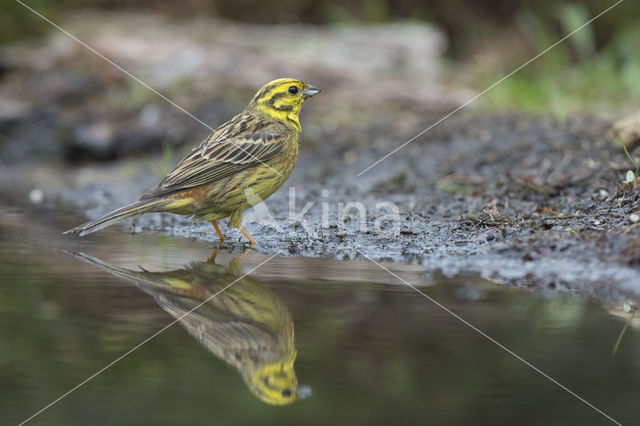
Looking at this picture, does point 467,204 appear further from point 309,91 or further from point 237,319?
point 237,319

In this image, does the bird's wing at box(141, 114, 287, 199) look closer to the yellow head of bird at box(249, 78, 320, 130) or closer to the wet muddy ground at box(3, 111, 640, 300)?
the yellow head of bird at box(249, 78, 320, 130)

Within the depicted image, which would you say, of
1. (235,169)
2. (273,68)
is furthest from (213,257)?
(273,68)

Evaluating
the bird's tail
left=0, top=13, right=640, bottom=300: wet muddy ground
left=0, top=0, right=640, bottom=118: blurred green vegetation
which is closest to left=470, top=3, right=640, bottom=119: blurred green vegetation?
left=0, top=0, right=640, bottom=118: blurred green vegetation

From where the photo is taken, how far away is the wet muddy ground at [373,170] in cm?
436

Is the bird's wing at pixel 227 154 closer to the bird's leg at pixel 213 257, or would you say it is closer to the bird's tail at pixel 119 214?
the bird's tail at pixel 119 214

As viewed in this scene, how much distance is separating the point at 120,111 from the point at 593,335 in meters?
8.21

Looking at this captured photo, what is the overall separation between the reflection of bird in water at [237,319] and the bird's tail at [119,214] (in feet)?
1.41

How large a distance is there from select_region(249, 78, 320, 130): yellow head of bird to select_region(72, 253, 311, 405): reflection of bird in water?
6.17ft

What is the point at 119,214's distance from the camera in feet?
16.1

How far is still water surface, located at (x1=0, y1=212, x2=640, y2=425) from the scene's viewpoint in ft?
8.29

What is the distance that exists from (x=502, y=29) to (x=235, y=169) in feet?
31.3

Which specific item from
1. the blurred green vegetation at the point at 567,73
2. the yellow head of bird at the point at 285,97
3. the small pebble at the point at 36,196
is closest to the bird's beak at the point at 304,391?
the yellow head of bird at the point at 285,97

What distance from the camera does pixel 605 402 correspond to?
2.56 meters

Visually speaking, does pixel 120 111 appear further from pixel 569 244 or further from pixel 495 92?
pixel 569 244
